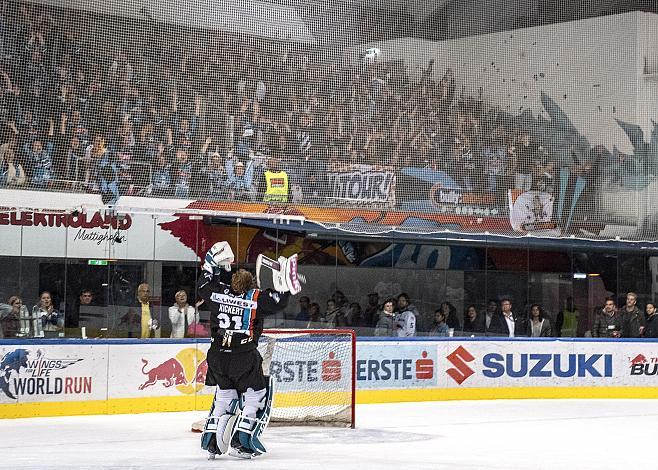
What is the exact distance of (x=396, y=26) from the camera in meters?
16.3

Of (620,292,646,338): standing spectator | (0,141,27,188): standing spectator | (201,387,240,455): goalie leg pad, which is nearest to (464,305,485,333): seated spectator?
(620,292,646,338): standing spectator

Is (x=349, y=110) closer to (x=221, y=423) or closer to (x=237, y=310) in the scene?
(x=237, y=310)

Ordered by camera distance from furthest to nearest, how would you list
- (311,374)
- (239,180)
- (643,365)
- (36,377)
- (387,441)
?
1. (239,180)
2. (643,365)
3. (311,374)
4. (36,377)
5. (387,441)

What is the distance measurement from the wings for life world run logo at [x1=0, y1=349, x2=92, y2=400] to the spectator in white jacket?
61.5 inches

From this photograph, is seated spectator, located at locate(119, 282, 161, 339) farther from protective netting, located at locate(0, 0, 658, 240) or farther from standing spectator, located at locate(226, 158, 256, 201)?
standing spectator, located at locate(226, 158, 256, 201)

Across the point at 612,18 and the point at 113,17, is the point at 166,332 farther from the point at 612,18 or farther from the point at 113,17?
the point at 612,18

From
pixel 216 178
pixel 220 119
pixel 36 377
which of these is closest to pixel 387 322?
pixel 216 178

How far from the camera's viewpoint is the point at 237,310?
22.3ft

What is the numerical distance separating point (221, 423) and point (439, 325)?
6881 mm

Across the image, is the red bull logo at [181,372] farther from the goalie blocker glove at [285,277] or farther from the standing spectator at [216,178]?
the goalie blocker glove at [285,277]

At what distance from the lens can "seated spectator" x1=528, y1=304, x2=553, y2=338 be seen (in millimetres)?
13602

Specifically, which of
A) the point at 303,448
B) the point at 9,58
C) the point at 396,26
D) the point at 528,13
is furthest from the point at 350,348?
the point at 528,13

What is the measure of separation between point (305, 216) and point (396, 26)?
12.2 feet

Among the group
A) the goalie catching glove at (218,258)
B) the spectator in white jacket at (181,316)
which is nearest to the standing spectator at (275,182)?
the spectator in white jacket at (181,316)
